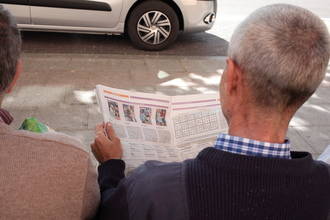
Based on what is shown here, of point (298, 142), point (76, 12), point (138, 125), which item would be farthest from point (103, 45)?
point (138, 125)

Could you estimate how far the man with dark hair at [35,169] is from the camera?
3.80 ft

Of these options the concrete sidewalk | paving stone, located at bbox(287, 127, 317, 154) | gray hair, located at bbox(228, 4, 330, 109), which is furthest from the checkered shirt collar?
paving stone, located at bbox(287, 127, 317, 154)

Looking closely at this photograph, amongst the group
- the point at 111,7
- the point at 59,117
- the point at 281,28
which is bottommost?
the point at 59,117

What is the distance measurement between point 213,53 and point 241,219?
481 centimetres

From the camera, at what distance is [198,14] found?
18.4 feet

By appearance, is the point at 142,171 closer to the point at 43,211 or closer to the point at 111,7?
the point at 43,211

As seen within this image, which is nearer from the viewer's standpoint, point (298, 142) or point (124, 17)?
point (298, 142)

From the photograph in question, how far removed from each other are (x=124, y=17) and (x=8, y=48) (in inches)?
172

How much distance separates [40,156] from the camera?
1.19 metres

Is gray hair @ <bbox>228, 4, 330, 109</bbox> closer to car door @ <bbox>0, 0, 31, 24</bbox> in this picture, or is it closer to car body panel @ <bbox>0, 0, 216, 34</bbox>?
car body panel @ <bbox>0, 0, 216, 34</bbox>

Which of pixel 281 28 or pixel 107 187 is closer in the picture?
pixel 281 28

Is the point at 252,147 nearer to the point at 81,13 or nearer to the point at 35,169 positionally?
the point at 35,169

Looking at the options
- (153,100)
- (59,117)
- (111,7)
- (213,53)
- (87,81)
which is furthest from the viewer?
(213,53)

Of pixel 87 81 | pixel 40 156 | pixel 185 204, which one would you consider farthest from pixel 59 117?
pixel 185 204
